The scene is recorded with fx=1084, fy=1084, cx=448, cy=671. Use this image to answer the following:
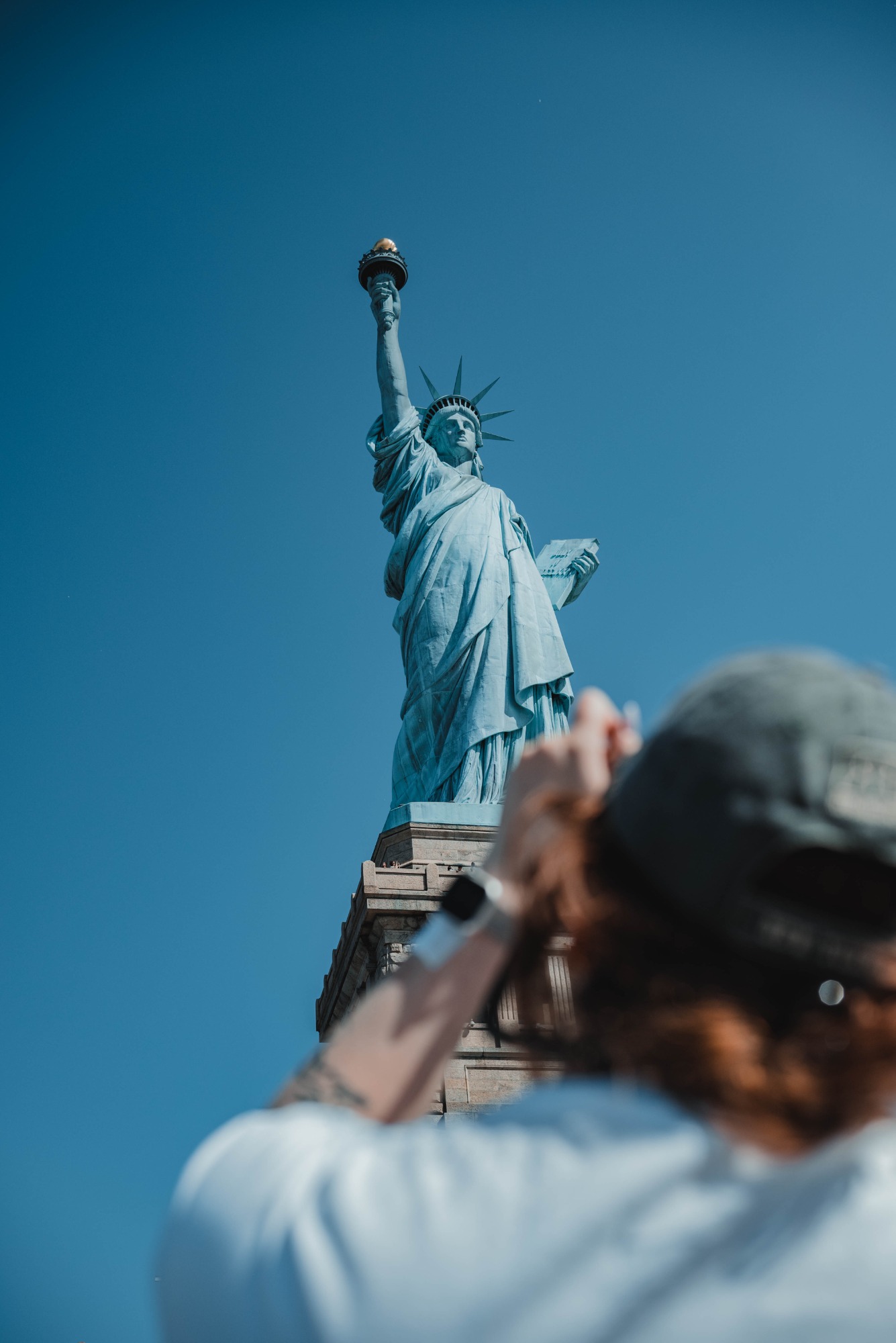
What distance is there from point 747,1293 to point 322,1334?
238 millimetres

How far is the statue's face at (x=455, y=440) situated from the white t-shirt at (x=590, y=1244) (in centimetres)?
1152

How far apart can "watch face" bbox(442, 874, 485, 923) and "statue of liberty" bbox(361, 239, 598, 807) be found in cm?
839

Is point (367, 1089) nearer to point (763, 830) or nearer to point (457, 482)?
point (763, 830)

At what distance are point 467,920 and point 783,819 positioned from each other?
0.28 meters

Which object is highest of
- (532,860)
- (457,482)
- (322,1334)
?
(457,482)

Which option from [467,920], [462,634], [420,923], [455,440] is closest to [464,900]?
[467,920]

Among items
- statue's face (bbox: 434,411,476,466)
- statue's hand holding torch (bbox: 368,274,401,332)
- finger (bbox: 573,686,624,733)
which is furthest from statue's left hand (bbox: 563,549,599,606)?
finger (bbox: 573,686,624,733)

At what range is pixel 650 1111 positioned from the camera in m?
0.65

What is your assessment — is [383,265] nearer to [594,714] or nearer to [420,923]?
[420,923]

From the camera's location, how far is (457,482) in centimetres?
1133

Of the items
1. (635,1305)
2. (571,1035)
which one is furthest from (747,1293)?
(571,1035)

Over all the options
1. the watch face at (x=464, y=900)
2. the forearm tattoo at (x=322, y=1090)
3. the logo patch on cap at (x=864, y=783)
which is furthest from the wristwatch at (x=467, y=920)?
the logo patch on cap at (x=864, y=783)

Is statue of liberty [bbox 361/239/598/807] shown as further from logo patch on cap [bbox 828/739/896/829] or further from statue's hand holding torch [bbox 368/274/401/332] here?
logo patch on cap [bbox 828/739/896/829]

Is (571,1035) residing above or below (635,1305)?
above
